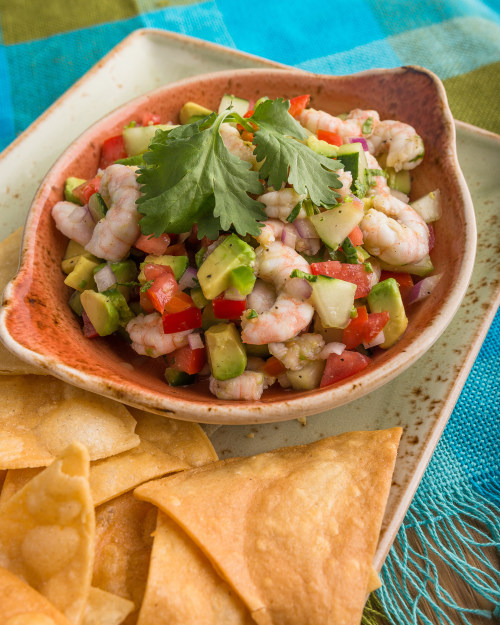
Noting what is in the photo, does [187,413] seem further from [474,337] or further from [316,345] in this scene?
[474,337]

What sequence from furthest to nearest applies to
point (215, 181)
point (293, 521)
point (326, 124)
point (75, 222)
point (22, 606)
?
point (326, 124)
point (75, 222)
point (215, 181)
point (293, 521)
point (22, 606)

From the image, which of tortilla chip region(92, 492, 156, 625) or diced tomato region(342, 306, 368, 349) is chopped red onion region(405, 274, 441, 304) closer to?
diced tomato region(342, 306, 368, 349)

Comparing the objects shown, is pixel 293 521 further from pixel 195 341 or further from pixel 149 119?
pixel 149 119


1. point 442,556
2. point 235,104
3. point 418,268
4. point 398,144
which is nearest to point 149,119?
point 235,104

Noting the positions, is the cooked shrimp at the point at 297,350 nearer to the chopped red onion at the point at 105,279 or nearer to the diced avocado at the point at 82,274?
the chopped red onion at the point at 105,279

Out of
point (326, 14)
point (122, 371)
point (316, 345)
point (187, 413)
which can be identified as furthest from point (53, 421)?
point (326, 14)
